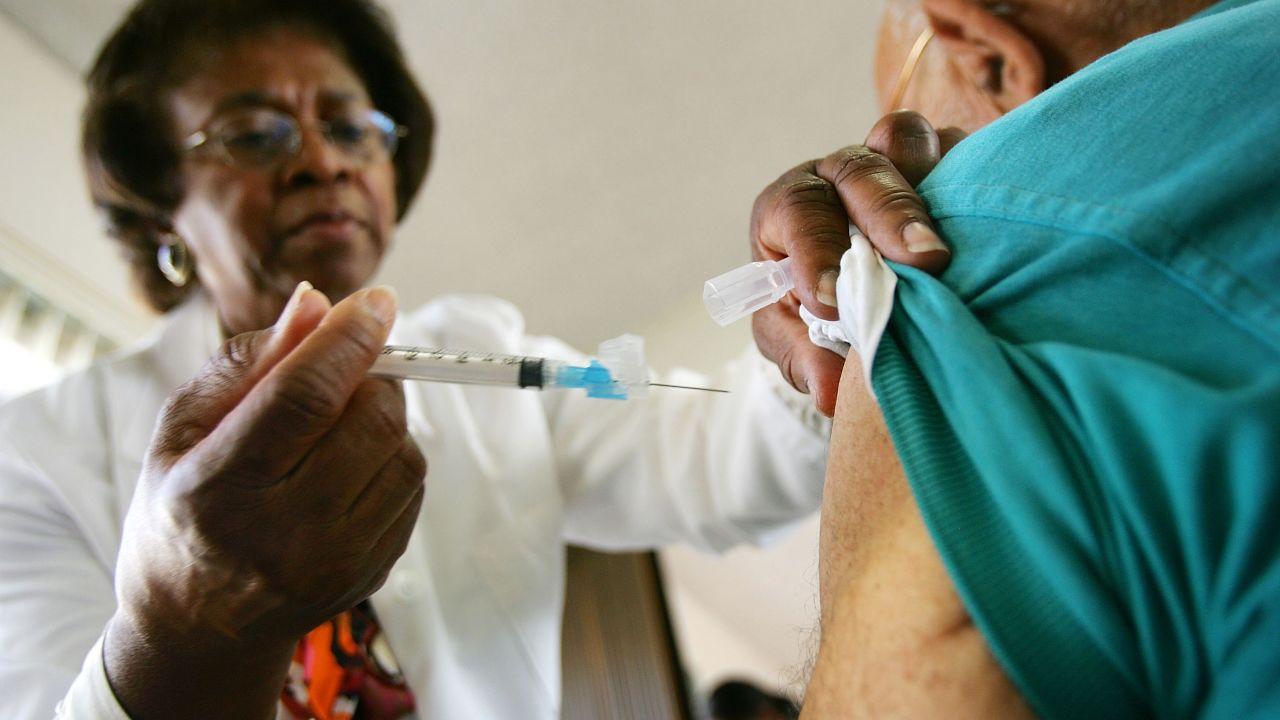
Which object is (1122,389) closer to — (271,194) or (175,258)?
(271,194)

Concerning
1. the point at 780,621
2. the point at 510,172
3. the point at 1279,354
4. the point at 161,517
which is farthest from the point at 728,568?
the point at 1279,354

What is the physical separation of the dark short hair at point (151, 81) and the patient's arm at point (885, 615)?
3.53ft

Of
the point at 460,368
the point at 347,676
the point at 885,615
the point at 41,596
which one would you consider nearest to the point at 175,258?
the point at 41,596

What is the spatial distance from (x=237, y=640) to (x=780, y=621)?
2.14 meters

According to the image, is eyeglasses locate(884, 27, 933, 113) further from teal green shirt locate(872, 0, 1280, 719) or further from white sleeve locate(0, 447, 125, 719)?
white sleeve locate(0, 447, 125, 719)

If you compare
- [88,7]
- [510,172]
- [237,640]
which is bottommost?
[510,172]

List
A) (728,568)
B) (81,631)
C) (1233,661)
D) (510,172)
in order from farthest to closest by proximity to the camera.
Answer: (728,568) → (510,172) → (81,631) → (1233,661)

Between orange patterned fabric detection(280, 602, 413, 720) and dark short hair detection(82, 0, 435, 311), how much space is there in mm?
A: 666

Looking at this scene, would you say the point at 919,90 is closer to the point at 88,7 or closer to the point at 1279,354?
the point at 1279,354

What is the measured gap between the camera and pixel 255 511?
1.92 feet

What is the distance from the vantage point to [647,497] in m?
1.23

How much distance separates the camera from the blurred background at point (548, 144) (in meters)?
1.72

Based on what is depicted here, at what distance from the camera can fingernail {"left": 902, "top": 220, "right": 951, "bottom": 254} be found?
0.46 m

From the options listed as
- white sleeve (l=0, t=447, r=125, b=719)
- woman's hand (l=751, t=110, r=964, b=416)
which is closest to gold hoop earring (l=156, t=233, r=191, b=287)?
white sleeve (l=0, t=447, r=125, b=719)
